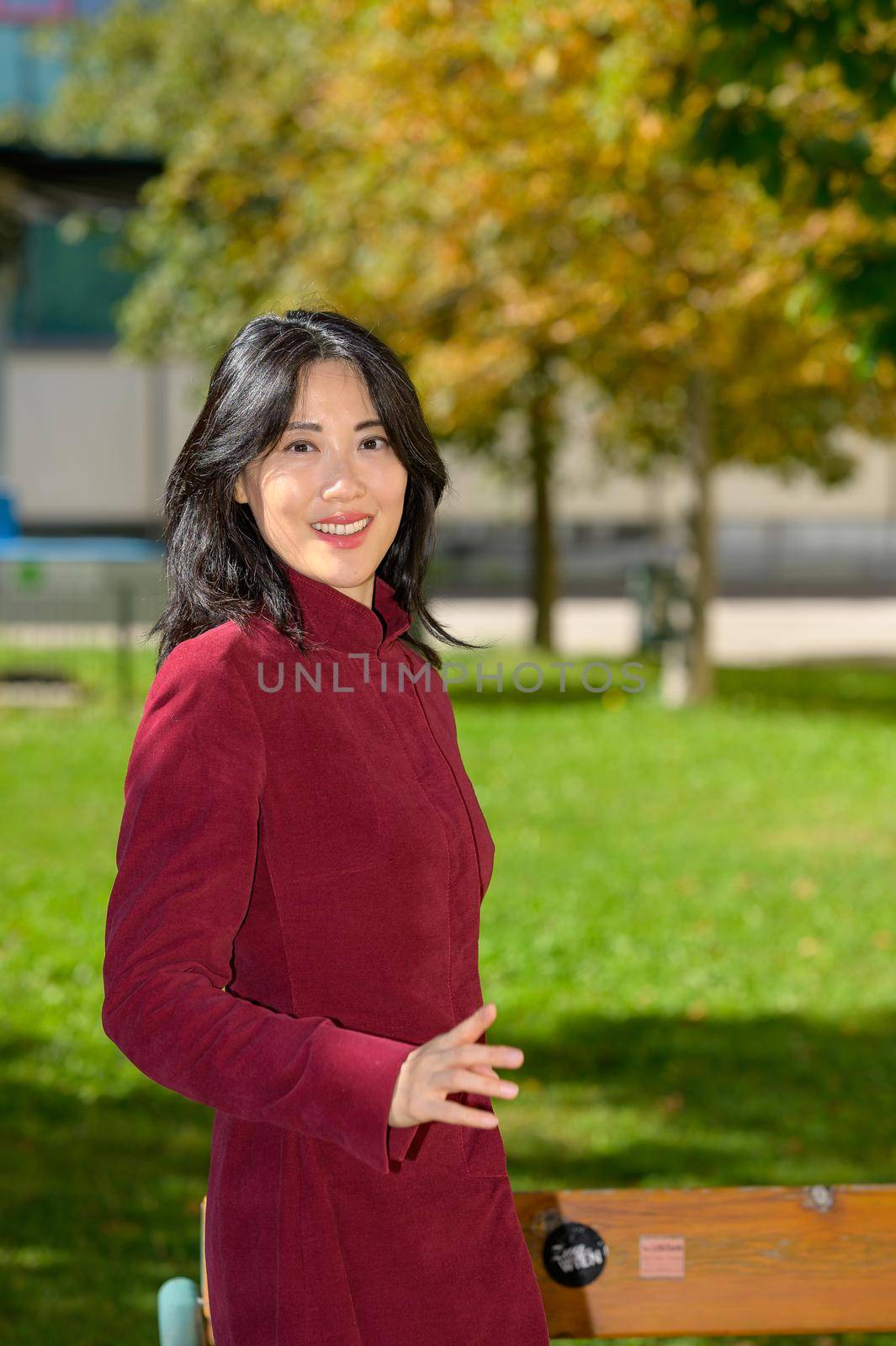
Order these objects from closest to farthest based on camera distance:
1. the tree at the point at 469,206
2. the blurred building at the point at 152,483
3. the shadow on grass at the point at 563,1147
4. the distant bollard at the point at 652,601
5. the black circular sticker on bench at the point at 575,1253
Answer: the black circular sticker on bench at the point at 575,1253
the shadow on grass at the point at 563,1147
the tree at the point at 469,206
the distant bollard at the point at 652,601
the blurred building at the point at 152,483

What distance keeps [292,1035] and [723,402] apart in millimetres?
18592

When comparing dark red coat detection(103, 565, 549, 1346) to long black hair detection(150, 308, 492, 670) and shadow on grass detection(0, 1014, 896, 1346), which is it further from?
shadow on grass detection(0, 1014, 896, 1346)

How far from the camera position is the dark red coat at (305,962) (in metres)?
1.54

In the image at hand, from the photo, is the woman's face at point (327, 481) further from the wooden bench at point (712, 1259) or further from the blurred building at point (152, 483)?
the blurred building at point (152, 483)

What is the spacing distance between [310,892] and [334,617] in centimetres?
30

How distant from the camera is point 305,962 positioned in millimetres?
1648

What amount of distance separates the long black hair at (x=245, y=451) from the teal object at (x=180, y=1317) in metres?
0.92

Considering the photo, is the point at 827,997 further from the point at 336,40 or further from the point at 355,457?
the point at 336,40

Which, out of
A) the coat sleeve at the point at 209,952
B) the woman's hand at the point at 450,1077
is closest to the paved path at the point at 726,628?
the coat sleeve at the point at 209,952

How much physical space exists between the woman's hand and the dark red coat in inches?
1.6

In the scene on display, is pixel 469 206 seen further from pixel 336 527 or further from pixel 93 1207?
pixel 336 527

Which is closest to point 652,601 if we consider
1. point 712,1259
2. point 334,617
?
point 712,1259

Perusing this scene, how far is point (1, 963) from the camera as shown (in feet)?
24.3

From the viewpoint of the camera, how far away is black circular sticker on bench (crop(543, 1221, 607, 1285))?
2498mm
